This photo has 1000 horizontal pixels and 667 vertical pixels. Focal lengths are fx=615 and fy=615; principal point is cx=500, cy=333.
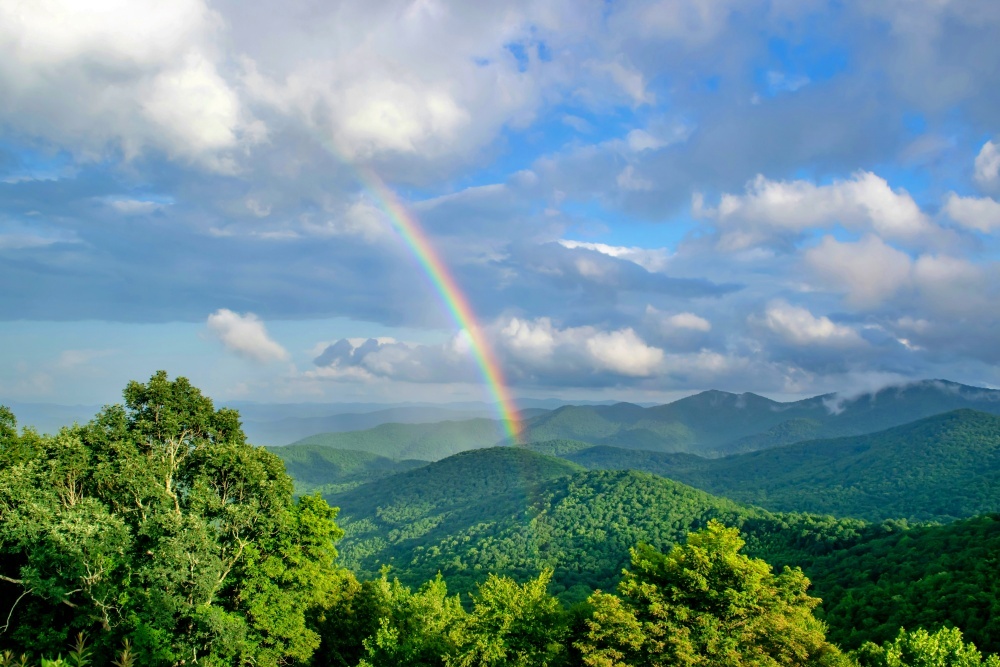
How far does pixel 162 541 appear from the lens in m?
31.9

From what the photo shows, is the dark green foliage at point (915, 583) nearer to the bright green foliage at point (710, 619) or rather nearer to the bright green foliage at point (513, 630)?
the bright green foliage at point (710, 619)

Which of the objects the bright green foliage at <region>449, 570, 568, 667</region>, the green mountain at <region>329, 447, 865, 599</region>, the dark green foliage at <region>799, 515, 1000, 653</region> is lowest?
the green mountain at <region>329, 447, 865, 599</region>

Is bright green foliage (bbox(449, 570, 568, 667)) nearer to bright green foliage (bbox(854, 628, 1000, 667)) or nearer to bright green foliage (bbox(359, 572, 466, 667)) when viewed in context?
bright green foliage (bbox(359, 572, 466, 667))

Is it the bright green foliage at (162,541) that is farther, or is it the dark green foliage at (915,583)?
the dark green foliage at (915,583)

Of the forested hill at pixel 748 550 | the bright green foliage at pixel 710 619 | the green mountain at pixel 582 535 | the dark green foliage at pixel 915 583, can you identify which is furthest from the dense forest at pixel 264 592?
the green mountain at pixel 582 535

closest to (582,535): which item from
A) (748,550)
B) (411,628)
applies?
(748,550)

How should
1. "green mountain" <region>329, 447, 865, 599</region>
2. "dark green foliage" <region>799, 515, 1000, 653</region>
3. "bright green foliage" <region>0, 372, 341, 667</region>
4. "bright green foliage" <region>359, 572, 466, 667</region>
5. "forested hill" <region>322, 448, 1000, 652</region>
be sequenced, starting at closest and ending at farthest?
"bright green foliage" <region>0, 372, 341, 667</region> → "bright green foliage" <region>359, 572, 466, 667</region> → "dark green foliage" <region>799, 515, 1000, 653</region> → "forested hill" <region>322, 448, 1000, 652</region> → "green mountain" <region>329, 447, 865, 599</region>

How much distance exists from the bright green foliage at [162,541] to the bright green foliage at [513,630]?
1290 cm

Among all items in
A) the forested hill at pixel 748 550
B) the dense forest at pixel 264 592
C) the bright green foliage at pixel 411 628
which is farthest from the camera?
the forested hill at pixel 748 550

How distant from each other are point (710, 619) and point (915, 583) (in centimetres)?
4971

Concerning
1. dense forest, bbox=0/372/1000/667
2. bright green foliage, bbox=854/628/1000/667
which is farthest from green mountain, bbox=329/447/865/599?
bright green foliage, bbox=854/628/1000/667

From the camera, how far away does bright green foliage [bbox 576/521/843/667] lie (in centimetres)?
2631

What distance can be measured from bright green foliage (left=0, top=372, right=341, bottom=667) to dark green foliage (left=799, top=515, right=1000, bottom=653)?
43.8 meters

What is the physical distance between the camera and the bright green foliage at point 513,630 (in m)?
29.0
